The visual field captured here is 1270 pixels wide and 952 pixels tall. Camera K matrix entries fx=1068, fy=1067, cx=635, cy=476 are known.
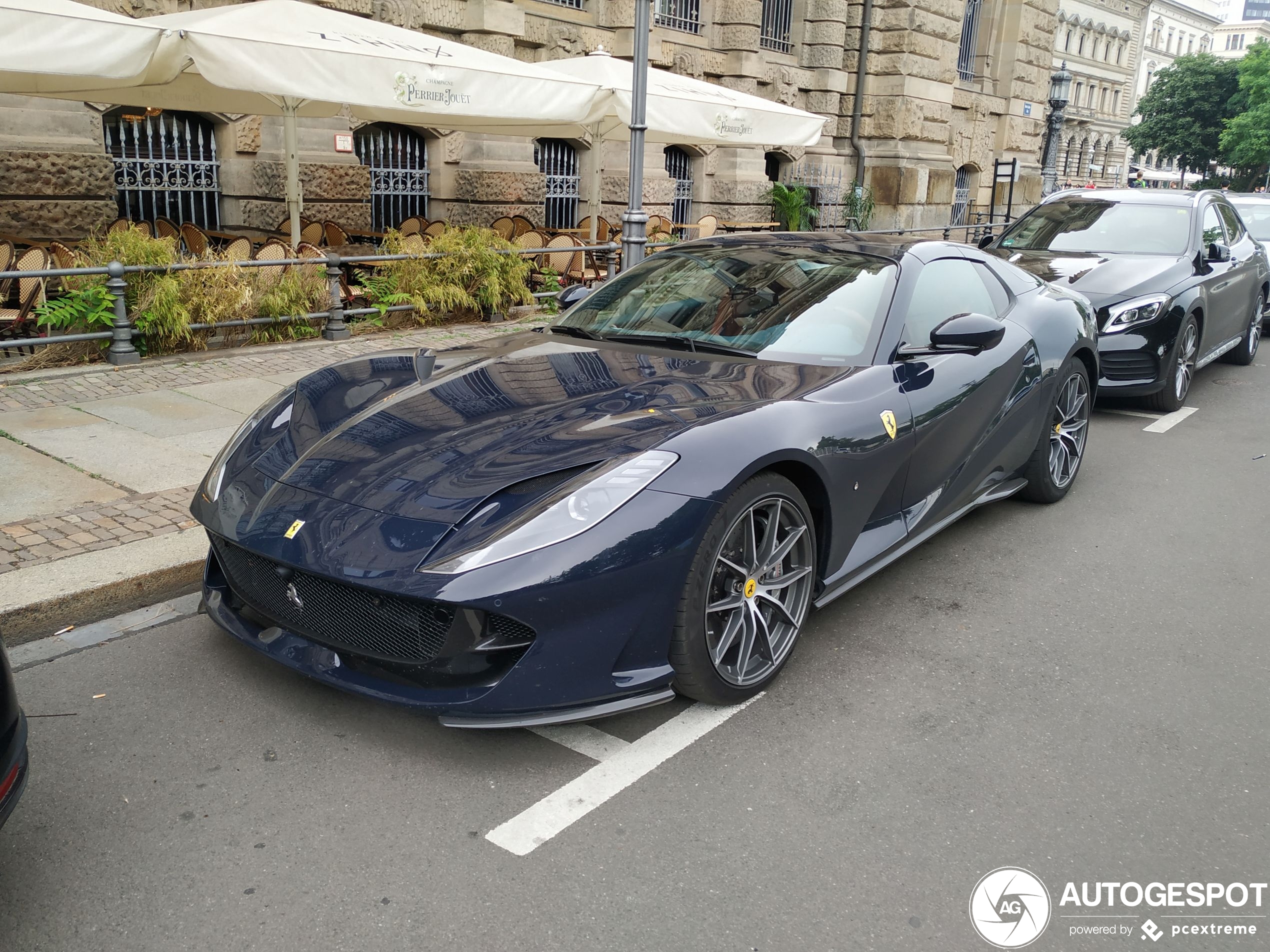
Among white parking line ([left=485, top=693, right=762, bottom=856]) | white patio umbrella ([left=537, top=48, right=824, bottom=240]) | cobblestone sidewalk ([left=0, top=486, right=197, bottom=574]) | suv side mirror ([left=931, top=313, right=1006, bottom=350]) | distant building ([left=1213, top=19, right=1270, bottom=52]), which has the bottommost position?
white parking line ([left=485, top=693, right=762, bottom=856])

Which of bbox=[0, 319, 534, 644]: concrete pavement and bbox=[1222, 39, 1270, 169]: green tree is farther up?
bbox=[1222, 39, 1270, 169]: green tree

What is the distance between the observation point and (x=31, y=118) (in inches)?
424

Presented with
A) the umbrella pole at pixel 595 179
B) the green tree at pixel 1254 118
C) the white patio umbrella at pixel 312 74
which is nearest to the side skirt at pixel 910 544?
the white patio umbrella at pixel 312 74

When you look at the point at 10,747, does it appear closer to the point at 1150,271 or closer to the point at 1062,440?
the point at 1062,440

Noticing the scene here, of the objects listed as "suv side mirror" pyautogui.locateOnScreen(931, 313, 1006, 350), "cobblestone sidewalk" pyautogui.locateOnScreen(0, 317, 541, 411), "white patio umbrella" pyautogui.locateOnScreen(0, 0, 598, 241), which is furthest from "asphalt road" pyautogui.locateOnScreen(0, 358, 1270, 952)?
"white patio umbrella" pyautogui.locateOnScreen(0, 0, 598, 241)

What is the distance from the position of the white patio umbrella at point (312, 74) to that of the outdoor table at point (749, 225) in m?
8.70

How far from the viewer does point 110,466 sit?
5.65 meters

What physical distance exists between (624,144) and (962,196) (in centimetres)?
1289

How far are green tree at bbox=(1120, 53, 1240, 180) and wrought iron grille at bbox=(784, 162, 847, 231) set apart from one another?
2660 inches

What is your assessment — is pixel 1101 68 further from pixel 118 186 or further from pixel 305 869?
pixel 305 869

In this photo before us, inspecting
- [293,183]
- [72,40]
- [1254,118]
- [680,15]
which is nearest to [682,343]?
[72,40]

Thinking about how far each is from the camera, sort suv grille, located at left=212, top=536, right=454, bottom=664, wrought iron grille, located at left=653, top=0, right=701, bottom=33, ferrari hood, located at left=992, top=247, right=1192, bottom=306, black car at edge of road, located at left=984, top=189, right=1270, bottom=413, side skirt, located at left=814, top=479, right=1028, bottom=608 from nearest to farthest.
Result: suv grille, located at left=212, top=536, right=454, bottom=664 → side skirt, located at left=814, top=479, right=1028, bottom=608 → black car at edge of road, located at left=984, top=189, right=1270, bottom=413 → ferrari hood, located at left=992, top=247, right=1192, bottom=306 → wrought iron grille, located at left=653, top=0, right=701, bottom=33

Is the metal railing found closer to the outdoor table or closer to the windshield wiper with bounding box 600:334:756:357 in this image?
the windshield wiper with bounding box 600:334:756:357

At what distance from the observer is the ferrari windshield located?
4312 millimetres
